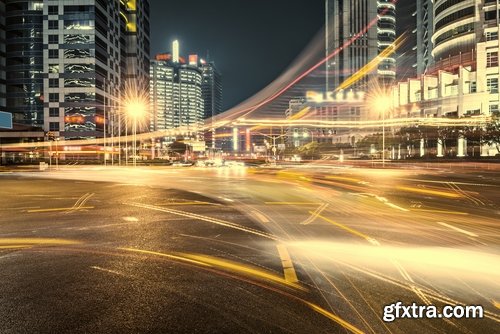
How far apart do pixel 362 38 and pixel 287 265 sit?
607 feet

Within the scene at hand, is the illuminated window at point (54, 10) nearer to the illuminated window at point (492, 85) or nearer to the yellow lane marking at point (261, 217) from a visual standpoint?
the illuminated window at point (492, 85)

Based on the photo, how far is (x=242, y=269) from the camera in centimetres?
666

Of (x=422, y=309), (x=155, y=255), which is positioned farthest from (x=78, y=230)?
(x=422, y=309)

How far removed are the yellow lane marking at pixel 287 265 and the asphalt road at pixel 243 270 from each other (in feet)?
0.07

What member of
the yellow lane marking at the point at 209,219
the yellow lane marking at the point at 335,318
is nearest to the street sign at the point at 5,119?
the yellow lane marking at the point at 209,219

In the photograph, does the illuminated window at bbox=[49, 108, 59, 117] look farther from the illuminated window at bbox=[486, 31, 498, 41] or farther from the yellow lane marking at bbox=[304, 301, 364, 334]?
the yellow lane marking at bbox=[304, 301, 364, 334]

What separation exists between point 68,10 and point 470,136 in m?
87.4

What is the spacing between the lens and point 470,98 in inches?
2867

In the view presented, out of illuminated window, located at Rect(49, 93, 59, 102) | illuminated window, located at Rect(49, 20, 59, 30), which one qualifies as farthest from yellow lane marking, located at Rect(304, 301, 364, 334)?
illuminated window, located at Rect(49, 20, 59, 30)

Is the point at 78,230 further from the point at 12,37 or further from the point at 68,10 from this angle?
the point at 12,37

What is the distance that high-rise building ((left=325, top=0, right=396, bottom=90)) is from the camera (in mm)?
173625

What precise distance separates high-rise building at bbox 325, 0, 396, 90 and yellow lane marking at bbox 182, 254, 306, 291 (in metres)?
175

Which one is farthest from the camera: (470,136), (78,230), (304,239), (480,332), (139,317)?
(470,136)

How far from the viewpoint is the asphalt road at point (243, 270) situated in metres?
4.67
